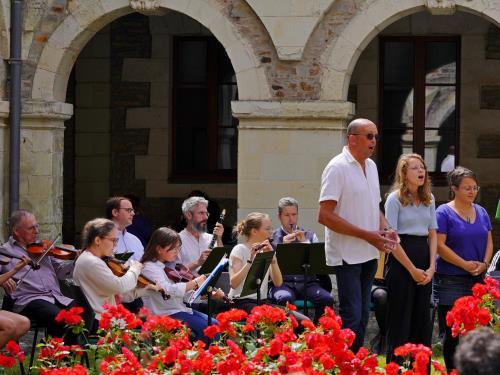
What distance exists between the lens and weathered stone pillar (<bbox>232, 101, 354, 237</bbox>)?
11125mm

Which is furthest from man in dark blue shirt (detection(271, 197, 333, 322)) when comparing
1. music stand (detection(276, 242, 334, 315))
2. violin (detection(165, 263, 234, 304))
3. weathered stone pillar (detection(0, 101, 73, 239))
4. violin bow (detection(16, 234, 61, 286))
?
weathered stone pillar (detection(0, 101, 73, 239))

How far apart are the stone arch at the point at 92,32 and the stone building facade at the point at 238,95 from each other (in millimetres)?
12

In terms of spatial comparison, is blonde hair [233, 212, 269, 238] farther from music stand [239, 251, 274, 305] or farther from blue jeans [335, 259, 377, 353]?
blue jeans [335, 259, 377, 353]

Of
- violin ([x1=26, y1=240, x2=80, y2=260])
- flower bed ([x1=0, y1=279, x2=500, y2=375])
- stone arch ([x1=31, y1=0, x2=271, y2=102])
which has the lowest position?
flower bed ([x1=0, y1=279, x2=500, y2=375])

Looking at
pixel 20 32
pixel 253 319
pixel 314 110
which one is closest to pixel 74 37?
pixel 20 32

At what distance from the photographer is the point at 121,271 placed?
7777 mm

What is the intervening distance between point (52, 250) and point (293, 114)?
3462 mm

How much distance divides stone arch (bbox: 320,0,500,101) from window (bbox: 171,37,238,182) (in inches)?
116

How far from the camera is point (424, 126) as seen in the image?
1358 centimetres

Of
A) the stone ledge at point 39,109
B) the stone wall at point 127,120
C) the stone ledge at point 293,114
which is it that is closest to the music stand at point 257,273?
the stone ledge at point 293,114

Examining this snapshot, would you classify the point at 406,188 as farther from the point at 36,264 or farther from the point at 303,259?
the point at 36,264

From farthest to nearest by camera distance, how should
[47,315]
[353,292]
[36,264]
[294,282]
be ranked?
[294,282] → [36,264] → [47,315] → [353,292]

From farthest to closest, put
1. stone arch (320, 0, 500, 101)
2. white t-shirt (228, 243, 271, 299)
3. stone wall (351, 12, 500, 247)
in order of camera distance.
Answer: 1. stone wall (351, 12, 500, 247)
2. stone arch (320, 0, 500, 101)
3. white t-shirt (228, 243, 271, 299)

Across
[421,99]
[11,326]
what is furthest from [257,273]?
[421,99]
